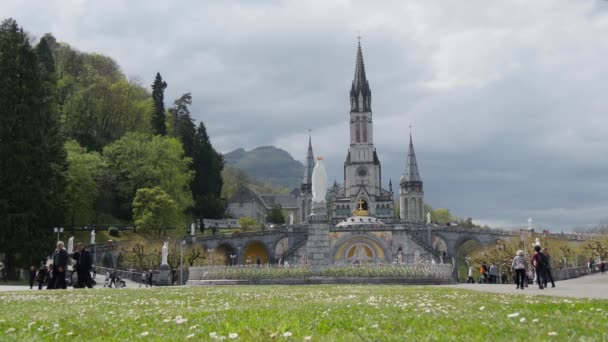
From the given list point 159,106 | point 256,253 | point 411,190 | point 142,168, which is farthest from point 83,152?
point 411,190

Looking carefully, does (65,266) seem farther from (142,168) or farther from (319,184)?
(142,168)

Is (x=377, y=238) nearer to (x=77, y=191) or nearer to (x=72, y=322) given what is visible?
(x=77, y=191)

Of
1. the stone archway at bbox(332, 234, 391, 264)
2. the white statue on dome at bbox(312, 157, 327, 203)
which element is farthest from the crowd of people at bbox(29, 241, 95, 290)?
the stone archway at bbox(332, 234, 391, 264)

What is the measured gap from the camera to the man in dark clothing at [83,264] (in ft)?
73.3

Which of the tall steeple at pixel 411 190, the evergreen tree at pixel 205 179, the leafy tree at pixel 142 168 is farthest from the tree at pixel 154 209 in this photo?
the tall steeple at pixel 411 190

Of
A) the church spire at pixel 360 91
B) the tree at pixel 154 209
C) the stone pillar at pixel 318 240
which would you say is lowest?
the stone pillar at pixel 318 240

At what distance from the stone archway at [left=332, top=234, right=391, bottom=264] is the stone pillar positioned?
41136 millimetres

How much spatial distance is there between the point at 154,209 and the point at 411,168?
74939 mm

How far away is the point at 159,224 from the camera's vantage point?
69.4 meters

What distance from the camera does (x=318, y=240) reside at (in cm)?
3822

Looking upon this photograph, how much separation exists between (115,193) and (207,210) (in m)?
19.2

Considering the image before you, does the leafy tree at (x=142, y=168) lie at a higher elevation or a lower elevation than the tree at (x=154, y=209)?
higher

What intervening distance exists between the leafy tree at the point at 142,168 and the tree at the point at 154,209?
464cm

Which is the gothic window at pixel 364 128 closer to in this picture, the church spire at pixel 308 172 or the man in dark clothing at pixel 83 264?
the church spire at pixel 308 172
